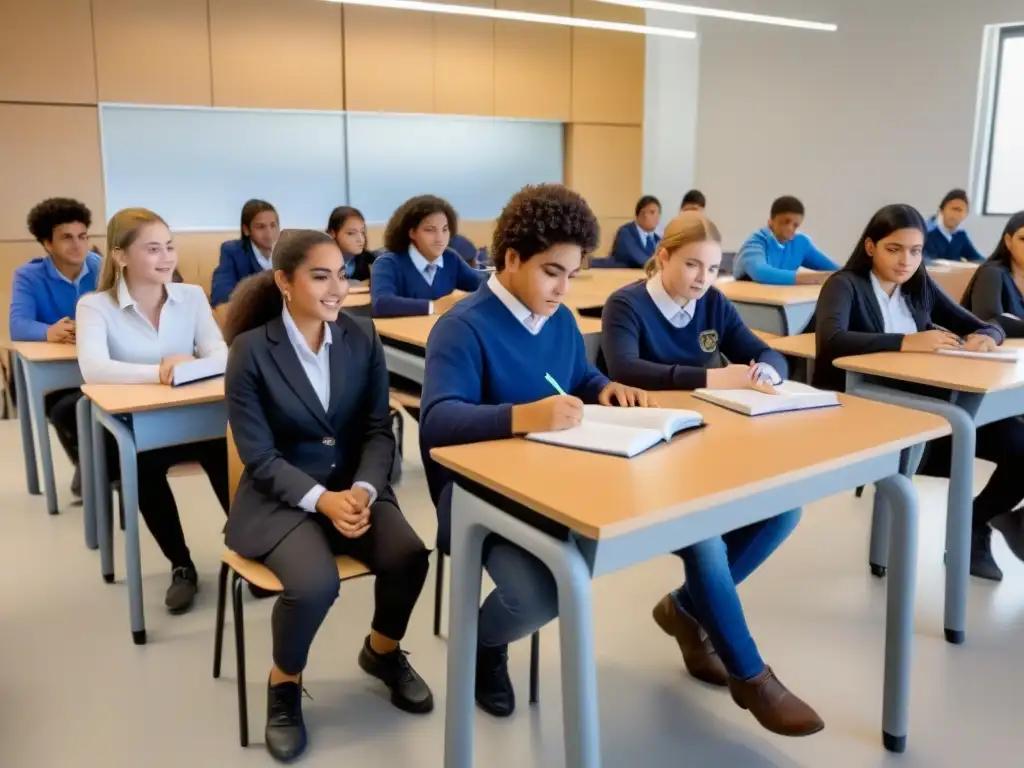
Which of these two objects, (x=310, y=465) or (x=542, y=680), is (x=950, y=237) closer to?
(x=542, y=680)

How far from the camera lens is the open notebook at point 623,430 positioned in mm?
1592

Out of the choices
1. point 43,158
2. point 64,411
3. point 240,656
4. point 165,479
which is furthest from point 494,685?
point 43,158

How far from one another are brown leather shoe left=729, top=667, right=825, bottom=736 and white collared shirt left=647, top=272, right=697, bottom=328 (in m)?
1.02

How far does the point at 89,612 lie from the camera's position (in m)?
2.51

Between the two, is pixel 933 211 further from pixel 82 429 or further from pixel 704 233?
pixel 82 429

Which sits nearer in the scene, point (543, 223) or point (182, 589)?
point (543, 223)

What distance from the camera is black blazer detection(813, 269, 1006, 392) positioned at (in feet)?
8.63

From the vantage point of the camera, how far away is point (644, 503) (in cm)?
133

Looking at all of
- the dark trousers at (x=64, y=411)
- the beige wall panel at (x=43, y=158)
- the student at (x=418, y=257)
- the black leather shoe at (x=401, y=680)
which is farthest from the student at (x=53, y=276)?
the beige wall panel at (x=43, y=158)

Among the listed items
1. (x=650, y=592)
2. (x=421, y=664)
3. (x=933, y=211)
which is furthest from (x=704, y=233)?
(x=933, y=211)

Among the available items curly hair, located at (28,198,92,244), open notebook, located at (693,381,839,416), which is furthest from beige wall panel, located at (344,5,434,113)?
open notebook, located at (693,381,839,416)

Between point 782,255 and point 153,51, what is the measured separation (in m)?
4.19

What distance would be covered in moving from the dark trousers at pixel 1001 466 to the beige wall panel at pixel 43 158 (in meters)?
5.14

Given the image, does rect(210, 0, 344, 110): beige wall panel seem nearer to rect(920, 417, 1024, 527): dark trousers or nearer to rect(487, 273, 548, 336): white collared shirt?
rect(487, 273, 548, 336): white collared shirt
